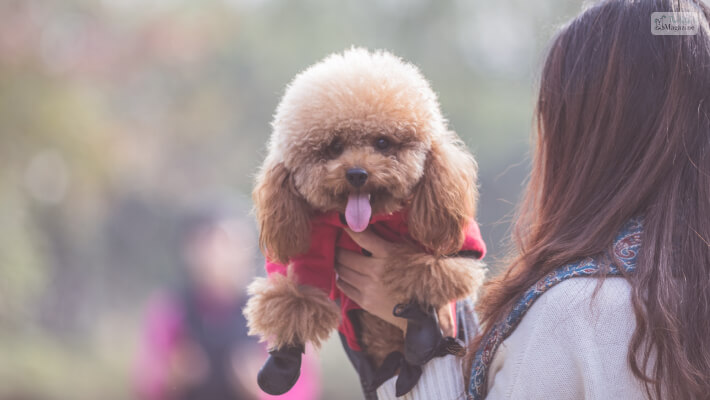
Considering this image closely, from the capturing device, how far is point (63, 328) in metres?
8.67

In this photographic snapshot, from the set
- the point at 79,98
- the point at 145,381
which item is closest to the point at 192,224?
the point at 145,381

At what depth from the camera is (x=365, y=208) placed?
4.77 feet

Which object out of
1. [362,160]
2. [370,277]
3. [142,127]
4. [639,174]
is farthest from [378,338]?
[142,127]

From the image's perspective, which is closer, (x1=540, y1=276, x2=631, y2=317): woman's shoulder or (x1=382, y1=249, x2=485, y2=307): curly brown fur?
(x1=540, y1=276, x2=631, y2=317): woman's shoulder

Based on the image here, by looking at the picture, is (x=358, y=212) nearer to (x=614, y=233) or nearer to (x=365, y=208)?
(x=365, y=208)

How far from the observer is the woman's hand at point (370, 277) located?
1.57m

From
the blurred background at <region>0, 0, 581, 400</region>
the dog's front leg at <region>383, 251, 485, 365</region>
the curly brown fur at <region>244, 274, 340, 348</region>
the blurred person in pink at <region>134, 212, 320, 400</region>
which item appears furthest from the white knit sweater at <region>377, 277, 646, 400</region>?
the blurred background at <region>0, 0, 581, 400</region>

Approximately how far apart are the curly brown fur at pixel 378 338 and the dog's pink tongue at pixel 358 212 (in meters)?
0.32

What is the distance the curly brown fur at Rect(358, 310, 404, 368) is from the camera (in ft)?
5.36

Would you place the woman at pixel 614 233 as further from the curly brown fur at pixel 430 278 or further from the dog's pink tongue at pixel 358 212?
the dog's pink tongue at pixel 358 212

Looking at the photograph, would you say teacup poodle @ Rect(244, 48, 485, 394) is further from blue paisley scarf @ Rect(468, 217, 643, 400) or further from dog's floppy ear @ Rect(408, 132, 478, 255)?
blue paisley scarf @ Rect(468, 217, 643, 400)

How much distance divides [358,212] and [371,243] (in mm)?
168

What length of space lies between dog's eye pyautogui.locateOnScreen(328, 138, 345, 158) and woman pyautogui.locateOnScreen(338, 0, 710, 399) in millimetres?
470

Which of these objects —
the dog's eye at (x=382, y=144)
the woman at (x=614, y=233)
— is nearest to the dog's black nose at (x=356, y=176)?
the dog's eye at (x=382, y=144)
